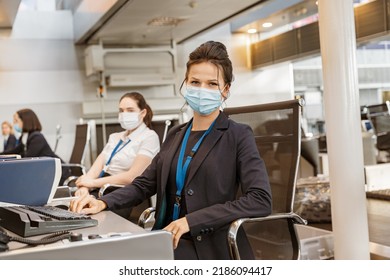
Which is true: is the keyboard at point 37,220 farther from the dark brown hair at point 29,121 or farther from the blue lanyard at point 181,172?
the dark brown hair at point 29,121

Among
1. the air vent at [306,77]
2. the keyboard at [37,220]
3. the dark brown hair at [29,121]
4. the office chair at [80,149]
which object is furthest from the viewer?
the air vent at [306,77]

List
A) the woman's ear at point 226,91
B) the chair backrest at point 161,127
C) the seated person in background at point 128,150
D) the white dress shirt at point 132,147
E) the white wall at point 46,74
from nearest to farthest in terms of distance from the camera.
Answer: the woman's ear at point 226,91 < the seated person in background at point 128,150 < the white dress shirt at point 132,147 < the chair backrest at point 161,127 < the white wall at point 46,74

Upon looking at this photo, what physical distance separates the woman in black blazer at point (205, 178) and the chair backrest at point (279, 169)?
0.24 meters

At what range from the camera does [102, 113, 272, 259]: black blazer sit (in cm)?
171

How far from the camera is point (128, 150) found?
3451 mm

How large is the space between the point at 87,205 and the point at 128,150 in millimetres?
1742

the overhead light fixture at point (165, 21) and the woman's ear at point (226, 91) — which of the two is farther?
the overhead light fixture at point (165, 21)

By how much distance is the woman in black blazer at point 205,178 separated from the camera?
171 cm

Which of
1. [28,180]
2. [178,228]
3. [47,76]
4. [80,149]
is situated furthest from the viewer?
[47,76]

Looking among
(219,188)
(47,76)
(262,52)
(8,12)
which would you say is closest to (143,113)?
(219,188)

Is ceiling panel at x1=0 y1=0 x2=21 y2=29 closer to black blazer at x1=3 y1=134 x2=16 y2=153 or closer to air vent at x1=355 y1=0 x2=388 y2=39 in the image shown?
black blazer at x1=3 y1=134 x2=16 y2=153

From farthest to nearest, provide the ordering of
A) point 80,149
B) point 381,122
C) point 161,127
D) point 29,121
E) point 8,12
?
point 381,122 < point 8,12 < point 80,149 < point 29,121 < point 161,127

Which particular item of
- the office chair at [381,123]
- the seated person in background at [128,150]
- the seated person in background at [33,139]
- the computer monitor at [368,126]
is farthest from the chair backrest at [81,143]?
the office chair at [381,123]

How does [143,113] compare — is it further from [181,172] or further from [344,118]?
[181,172]
